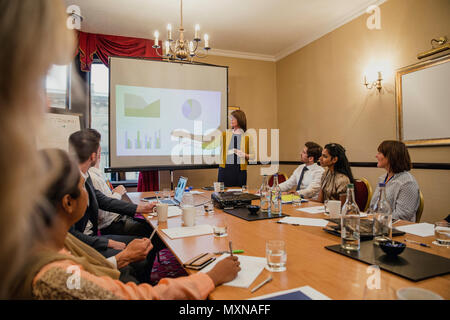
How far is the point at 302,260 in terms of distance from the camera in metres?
→ 1.06

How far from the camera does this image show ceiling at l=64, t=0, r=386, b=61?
3600mm

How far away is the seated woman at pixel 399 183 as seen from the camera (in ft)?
6.79

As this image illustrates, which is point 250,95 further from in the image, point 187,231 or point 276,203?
point 187,231

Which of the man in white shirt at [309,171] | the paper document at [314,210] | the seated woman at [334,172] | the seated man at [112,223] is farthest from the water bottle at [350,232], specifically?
the man in white shirt at [309,171]

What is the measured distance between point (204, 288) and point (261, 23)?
412 centimetres

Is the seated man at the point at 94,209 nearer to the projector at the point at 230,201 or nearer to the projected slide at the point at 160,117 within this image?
the projector at the point at 230,201

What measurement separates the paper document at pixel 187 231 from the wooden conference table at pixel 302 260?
37mm

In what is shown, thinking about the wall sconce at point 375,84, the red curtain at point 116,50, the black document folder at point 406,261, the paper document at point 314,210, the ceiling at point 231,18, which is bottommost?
the black document folder at point 406,261

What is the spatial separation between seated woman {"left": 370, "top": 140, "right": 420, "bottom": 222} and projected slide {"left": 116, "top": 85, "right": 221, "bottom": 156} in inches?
108

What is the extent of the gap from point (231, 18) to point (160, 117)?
1.72m

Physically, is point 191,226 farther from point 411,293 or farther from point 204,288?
point 411,293

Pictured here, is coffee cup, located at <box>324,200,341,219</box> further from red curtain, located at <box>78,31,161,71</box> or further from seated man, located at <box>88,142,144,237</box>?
red curtain, located at <box>78,31,161,71</box>

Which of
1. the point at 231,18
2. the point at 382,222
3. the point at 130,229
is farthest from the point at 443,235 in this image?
the point at 231,18

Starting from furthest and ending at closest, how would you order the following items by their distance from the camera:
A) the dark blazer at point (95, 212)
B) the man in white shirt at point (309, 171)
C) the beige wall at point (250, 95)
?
the beige wall at point (250, 95) → the man in white shirt at point (309, 171) → the dark blazer at point (95, 212)
